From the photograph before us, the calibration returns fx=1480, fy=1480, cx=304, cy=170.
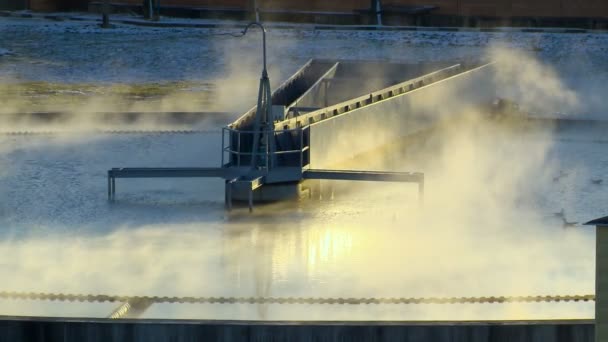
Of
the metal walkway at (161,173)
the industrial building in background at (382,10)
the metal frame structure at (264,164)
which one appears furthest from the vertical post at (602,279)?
the industrial building in background at (382,10)

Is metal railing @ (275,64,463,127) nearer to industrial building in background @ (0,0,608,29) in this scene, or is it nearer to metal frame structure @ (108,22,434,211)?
metal frame structure @ (108,22,434,211)

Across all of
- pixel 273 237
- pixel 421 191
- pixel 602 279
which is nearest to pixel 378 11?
pixel 421 191

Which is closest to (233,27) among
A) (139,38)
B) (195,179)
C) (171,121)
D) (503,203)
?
(139,38)

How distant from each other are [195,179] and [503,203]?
5.23 meters

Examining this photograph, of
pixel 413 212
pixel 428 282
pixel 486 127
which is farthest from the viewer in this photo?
pixel 486 127

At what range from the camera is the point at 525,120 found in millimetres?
31656

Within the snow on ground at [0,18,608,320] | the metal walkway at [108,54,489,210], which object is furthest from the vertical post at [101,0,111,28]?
the snow on ground at [0,18,608,320]

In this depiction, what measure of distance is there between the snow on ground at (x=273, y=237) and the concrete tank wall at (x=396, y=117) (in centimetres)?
144

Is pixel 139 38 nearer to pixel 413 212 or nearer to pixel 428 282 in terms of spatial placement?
pixel 413 212

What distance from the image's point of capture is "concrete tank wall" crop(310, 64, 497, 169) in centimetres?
2402

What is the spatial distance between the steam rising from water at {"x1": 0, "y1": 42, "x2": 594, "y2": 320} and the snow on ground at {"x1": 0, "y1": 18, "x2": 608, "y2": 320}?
3cm

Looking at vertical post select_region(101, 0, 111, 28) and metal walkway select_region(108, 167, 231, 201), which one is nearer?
metal walkway select_region(108, 167, 231, 201)

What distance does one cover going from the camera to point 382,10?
160ft

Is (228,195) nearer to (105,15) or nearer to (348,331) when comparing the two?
(348,331)
